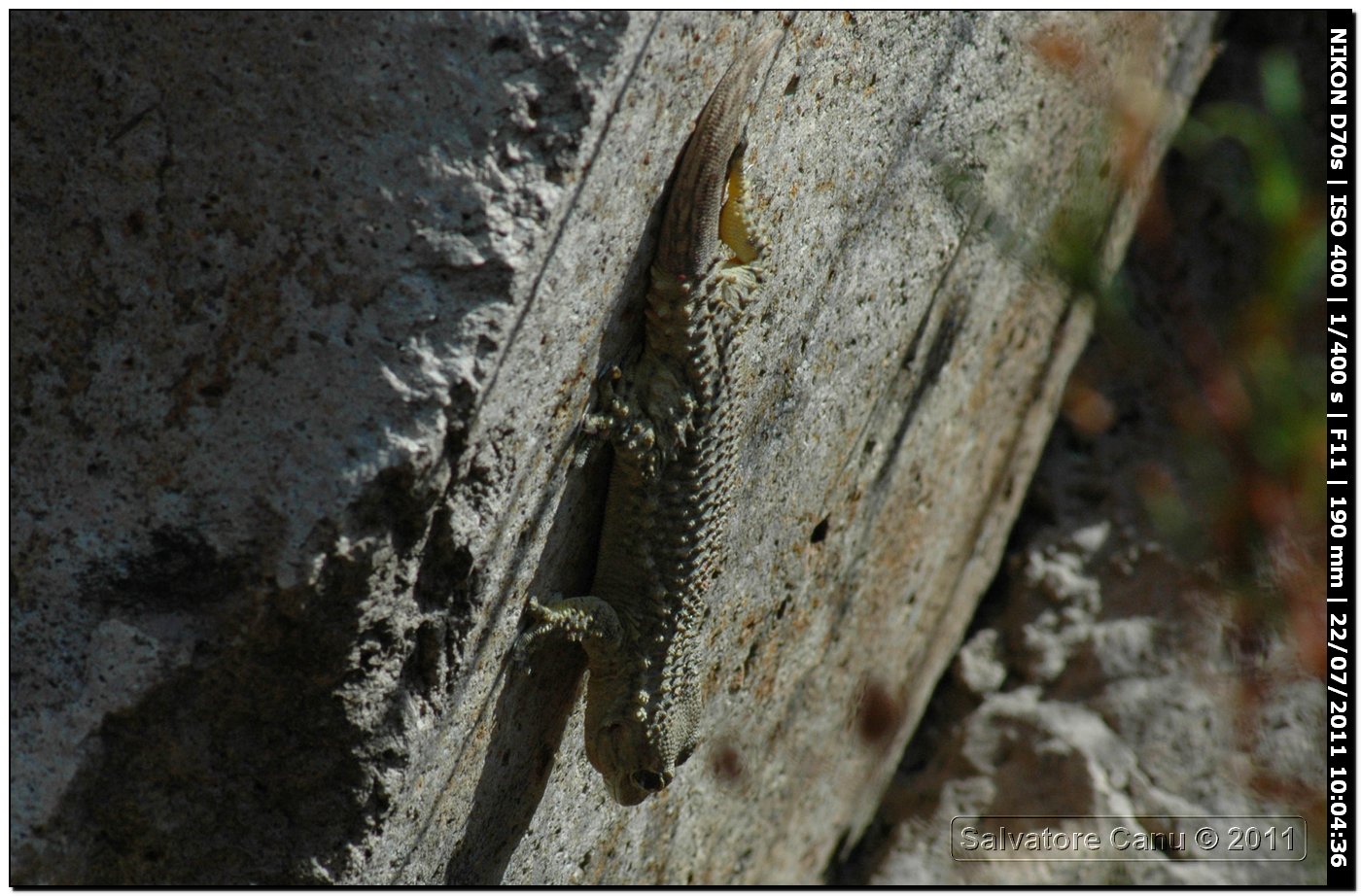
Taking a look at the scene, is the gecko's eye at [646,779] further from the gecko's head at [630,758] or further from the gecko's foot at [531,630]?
the gecko's foot at [531,630]

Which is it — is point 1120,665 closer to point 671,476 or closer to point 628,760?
point 628,760

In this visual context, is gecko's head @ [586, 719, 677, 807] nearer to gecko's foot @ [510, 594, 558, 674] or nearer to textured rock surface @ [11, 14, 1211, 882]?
textured rock surface @ [11, 14, 1211, 882]

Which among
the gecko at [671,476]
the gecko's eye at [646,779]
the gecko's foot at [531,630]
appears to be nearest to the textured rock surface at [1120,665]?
the gecko's eye at [646,779]

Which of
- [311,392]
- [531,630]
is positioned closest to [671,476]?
[531,630]

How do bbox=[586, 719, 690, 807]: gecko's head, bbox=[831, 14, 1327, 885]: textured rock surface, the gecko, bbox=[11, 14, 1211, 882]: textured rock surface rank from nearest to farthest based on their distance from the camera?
bbox=[11, 14, 1211, 882]: textured rock surface, the gecko, bbox=[586, 719, 690, 807]: gecko's head, bbox=[831, 14, 1327, 885]: textured rock surface

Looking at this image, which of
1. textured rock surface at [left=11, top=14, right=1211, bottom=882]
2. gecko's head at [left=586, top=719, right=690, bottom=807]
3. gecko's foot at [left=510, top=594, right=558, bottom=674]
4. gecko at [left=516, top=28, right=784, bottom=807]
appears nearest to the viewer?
textured rock surface at [left=11, top=14, right=1211, bottom=882]

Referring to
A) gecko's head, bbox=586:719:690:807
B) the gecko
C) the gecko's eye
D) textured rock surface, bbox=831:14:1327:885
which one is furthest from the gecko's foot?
textured rock surface, bbox=831:14:1327:885

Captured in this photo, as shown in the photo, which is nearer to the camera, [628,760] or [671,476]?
[671,476]

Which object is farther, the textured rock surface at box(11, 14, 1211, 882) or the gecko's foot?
the gecko's foot
